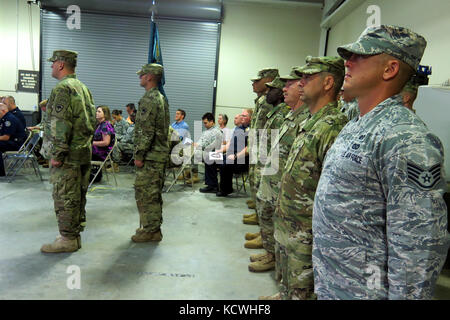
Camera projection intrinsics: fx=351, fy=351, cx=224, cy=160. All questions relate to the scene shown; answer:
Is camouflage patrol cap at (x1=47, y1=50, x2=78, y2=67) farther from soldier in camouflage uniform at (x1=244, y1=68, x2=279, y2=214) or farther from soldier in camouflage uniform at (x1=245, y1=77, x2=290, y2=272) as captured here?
soldier in camouflage uniform at (x1=244, y1=68, x2=279, y2=214)

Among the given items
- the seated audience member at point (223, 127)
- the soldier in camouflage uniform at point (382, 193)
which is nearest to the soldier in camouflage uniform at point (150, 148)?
the soldier in camouflage uniform at point (382, 193)

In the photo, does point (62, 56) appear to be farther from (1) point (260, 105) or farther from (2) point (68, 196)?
(1) point (260, 105)

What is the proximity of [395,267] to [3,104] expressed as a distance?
7135 millimetres

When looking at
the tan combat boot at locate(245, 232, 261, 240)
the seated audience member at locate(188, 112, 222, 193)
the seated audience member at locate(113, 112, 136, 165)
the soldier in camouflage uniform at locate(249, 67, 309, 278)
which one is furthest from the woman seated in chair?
the soldier in camouflage uniform at locate(249, 67, 309, 278)

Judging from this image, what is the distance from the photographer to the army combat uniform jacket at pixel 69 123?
3123 millimetres

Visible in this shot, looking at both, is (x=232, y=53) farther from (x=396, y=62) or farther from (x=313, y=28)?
(x=396, y=62)

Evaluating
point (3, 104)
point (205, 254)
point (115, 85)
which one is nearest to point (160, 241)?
point (205, 254)

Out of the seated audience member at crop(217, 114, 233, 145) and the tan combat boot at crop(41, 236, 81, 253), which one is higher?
the seated audience member at crop(217, 114, 233, 145)

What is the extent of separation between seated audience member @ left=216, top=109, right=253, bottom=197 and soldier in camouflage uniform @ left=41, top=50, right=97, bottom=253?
9.57 feet

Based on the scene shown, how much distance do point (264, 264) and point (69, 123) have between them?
2181mm

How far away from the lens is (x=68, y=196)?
3.24m

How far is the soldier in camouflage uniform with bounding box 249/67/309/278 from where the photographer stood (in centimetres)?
252

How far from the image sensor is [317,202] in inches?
51.9

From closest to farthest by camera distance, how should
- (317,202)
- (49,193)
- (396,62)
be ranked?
(396,62), (317,202), (49,193)
